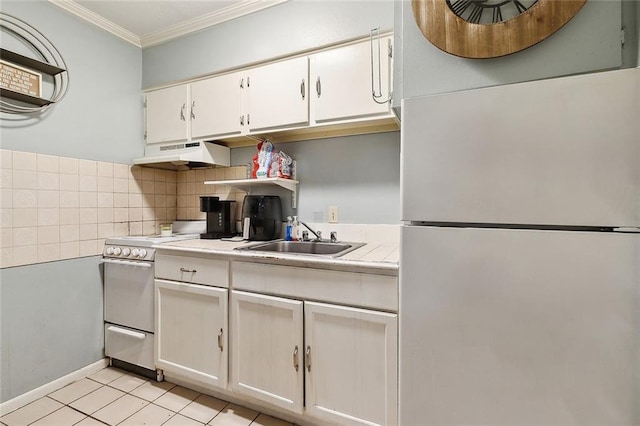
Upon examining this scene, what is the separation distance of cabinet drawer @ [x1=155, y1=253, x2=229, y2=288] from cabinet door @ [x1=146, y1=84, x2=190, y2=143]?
3.23ft

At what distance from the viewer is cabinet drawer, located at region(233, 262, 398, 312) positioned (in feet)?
4.10

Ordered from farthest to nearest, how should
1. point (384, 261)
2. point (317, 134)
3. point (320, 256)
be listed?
point (317, 134) → point (320, 256) → point (384, 261)

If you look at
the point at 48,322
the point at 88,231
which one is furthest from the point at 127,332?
the point at 88,231

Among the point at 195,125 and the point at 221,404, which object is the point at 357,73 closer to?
the point at 195,125

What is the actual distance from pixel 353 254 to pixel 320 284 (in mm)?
235

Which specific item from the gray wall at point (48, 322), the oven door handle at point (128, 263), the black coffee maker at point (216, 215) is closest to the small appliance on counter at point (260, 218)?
the black coffee maker at point (216, 215)

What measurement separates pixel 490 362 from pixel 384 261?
0.57 metres

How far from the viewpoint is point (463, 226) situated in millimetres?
796

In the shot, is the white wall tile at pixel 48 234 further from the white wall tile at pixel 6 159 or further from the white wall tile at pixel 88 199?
the white wall tile at pixel 6 159

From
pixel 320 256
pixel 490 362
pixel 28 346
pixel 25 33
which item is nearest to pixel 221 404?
pixel 320 256

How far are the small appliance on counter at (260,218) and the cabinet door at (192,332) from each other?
51 cm

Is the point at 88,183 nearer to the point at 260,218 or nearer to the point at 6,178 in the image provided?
the point at 6,178

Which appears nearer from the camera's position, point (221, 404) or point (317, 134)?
point (221, 404)

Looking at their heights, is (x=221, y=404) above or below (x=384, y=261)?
below
